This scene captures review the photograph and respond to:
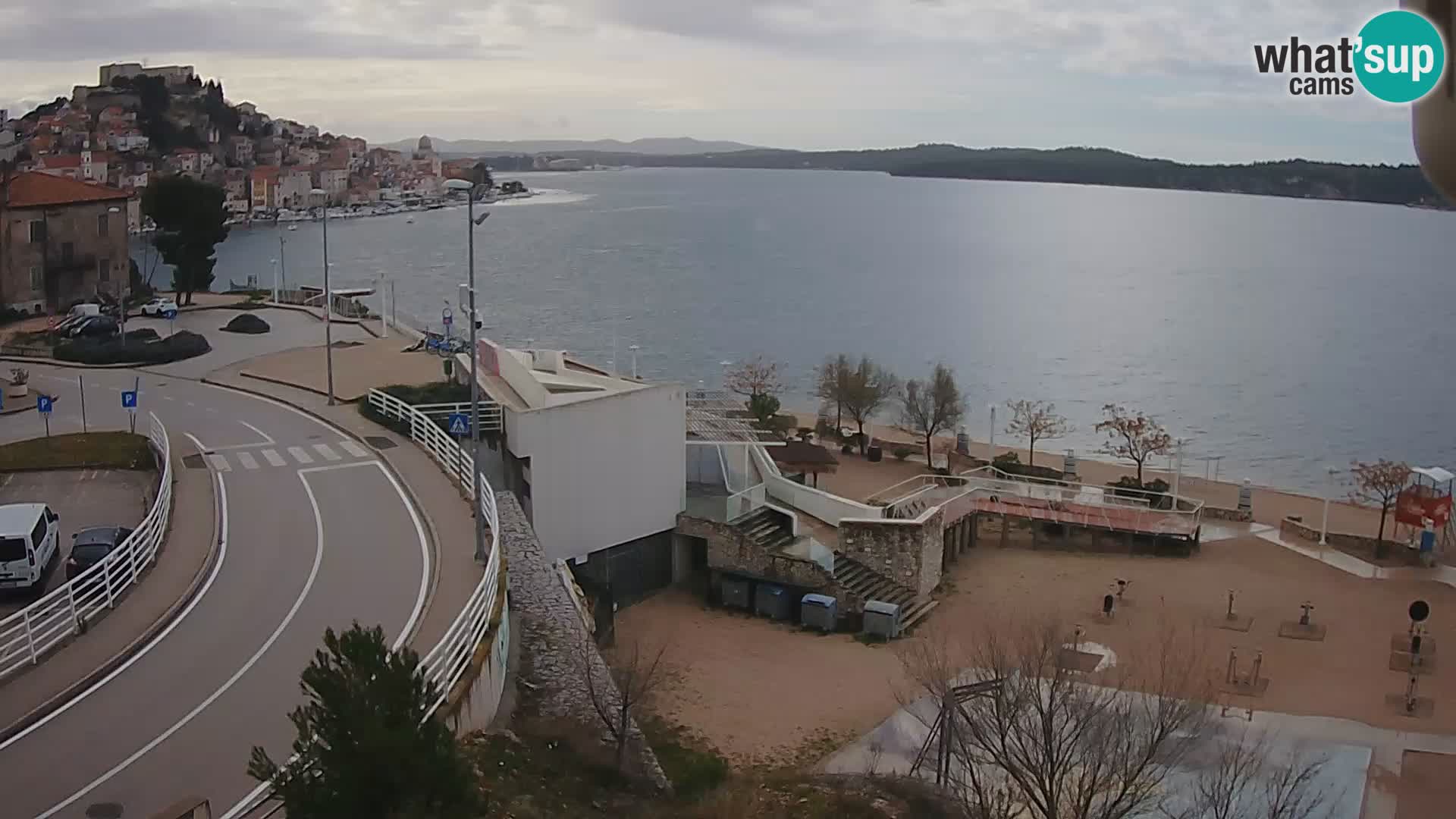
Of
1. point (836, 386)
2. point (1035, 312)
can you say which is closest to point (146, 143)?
point (1035, 312)

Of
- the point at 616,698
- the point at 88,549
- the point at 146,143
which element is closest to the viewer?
the point at 616,698

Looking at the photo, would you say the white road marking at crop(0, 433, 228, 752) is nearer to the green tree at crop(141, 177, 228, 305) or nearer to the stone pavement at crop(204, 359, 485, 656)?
the stone pavement at crop(204, 359, 485, 656)

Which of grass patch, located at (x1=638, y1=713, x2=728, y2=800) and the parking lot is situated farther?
the parking lot

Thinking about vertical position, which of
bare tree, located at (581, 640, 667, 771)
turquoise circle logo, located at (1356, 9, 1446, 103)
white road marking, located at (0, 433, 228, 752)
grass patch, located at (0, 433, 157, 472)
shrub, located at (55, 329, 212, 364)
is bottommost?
bare tree, located at (581, 640, 667, 771)

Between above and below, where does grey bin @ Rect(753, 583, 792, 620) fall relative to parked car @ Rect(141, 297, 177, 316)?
below

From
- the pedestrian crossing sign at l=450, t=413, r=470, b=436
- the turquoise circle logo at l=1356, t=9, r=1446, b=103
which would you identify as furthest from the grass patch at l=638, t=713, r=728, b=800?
the turquoise circle logo at l=1356, t=9, r=1446, b=103

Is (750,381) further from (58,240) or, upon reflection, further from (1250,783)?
(1250,783)

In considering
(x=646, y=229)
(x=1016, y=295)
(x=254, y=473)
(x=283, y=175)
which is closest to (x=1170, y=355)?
(x=1016, y=295)
